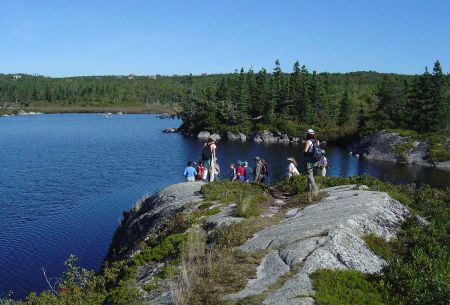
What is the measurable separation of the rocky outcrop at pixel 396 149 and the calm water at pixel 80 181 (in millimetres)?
4029

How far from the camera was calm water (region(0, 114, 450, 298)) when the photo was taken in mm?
28797

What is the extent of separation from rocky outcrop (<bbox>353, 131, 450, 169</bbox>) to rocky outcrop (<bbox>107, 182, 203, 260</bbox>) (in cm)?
5738

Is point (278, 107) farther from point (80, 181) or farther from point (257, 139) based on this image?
point (80, 181)

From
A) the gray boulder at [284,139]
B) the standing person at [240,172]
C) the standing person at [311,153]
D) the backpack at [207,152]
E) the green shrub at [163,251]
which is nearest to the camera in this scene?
the green shrub at [163,251]

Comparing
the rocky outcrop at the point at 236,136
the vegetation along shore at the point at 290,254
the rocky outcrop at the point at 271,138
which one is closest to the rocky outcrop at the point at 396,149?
the rocky outcrop at the point at 271,138

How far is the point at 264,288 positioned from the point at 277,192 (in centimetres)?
1186

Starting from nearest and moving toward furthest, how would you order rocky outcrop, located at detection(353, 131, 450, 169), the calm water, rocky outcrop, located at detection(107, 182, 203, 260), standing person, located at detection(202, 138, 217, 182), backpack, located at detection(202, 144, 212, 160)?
rocky outcrop, located at detection(107, 182, 203, 260) → standing person, located at detection(202, 138, 217, 182) → backpack, located at detection(202, 144, 212, 160) → the calm water → rocky outcrop, located at detection(353, 131, 450, 169)

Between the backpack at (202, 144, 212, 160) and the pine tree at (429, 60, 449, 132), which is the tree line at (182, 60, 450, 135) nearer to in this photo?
the pine tree at (429, 60, 449, 132)

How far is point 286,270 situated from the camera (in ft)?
38.8

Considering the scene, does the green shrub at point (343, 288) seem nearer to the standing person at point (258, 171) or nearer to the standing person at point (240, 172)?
the standing person at point (258, 171)

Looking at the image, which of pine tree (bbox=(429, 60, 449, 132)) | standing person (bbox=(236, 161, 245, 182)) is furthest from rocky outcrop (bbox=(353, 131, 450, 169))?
standing person (bbox=(236, 161, 245, 182))

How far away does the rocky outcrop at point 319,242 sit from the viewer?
1100cm

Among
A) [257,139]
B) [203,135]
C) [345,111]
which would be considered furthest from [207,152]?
[345,111]

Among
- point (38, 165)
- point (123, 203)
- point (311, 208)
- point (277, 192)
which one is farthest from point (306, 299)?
point (38, 165)
